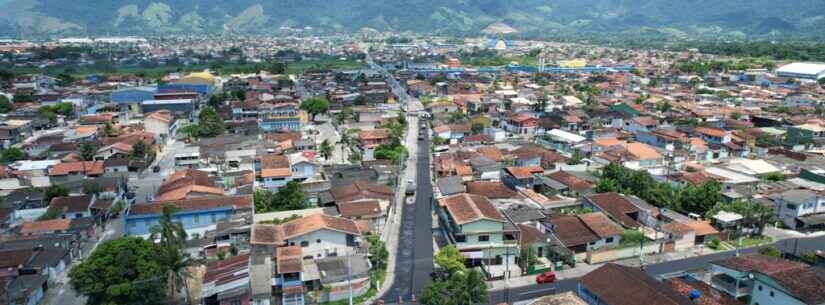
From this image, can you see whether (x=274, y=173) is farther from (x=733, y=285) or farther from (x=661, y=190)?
(x=733, y=285)

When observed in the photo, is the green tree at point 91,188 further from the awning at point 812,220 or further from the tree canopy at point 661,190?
the awning at point 812,220

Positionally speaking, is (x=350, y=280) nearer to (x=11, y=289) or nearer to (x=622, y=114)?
(x=11, y=289)

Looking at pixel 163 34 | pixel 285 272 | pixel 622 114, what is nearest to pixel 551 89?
pixel 622 114

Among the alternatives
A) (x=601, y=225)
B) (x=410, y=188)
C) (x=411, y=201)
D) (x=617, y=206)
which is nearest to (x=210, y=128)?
(x=410, y=188)

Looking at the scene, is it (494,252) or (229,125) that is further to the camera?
(229,125)

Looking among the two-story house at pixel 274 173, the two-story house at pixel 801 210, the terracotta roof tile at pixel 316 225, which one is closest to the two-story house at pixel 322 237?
the terracotta roof tile at pixel 316 225

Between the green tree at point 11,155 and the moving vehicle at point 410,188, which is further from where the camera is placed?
the green tree at point 11,155
